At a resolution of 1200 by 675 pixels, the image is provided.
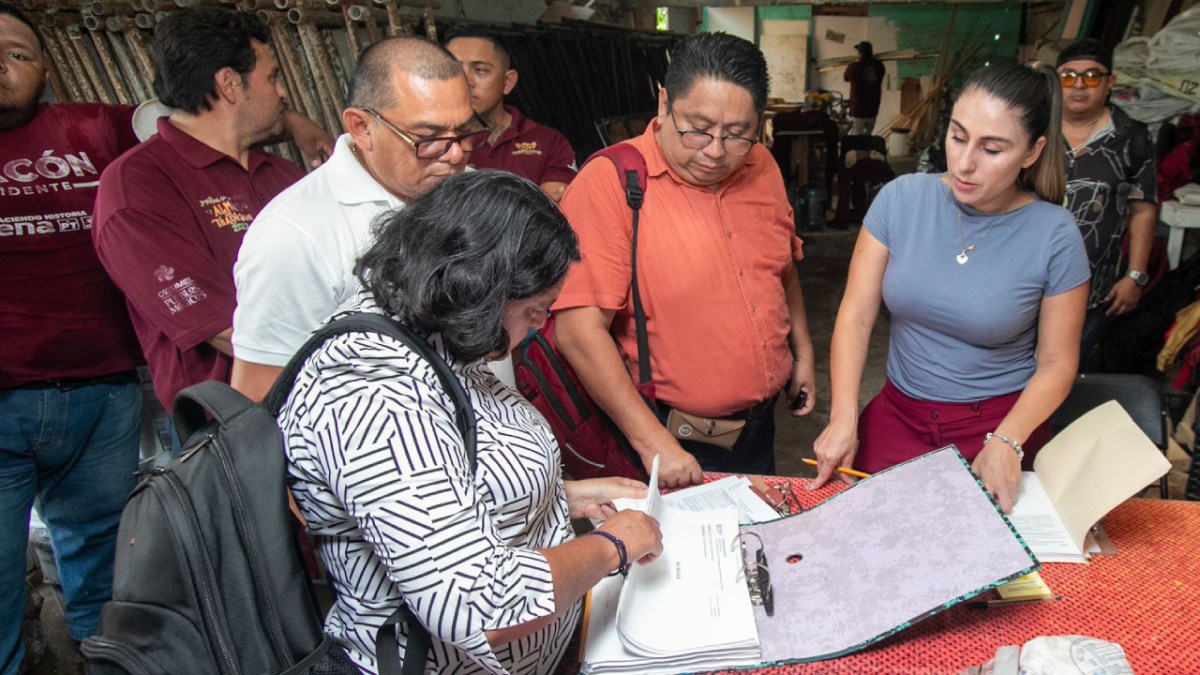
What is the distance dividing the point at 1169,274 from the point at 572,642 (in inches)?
153

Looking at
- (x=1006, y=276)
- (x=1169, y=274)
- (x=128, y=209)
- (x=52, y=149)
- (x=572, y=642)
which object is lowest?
(x=1169, y=274)

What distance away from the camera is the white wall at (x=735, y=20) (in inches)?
528

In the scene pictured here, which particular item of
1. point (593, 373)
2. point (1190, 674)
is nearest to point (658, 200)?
point (593, 373)

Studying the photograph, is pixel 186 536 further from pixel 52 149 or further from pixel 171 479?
pixel 52 149

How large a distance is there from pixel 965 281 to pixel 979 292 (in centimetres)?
4

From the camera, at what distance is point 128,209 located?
1.82m

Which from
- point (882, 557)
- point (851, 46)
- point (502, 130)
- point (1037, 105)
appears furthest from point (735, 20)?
point (882, 557)

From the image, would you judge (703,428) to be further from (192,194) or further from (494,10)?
(494,10)

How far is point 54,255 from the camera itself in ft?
6.94

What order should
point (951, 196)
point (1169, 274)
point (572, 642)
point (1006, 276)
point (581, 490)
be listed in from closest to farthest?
1. point (572, 642)
2. point (581, 490)
3. point (1006, 276)
4. point (951, 196)
5. point (1169, 274)

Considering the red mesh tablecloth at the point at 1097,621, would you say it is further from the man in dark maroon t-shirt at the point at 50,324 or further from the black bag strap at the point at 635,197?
the man in dark maroon t-shirt at the point at 50,324

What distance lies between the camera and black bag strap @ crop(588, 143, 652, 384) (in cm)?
184

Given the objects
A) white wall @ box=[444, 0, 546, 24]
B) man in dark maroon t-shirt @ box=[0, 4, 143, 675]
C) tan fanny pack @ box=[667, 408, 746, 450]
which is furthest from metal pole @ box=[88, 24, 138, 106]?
tan fanny pack @ box=[667, 408, 746, 450]

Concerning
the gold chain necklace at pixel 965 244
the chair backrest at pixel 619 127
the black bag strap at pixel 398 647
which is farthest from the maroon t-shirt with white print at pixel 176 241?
the chair backrest at pixel 619 127
